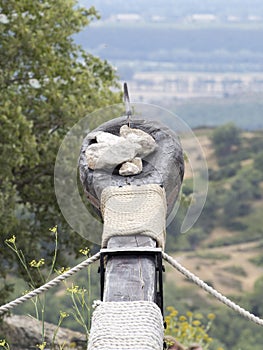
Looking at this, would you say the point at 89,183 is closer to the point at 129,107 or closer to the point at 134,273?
the point at 129,107

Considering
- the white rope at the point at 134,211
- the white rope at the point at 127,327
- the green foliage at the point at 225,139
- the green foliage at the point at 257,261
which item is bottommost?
the green foliage at the point at 257,261

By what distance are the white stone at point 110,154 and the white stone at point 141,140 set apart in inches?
1.1

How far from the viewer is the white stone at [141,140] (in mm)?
3619

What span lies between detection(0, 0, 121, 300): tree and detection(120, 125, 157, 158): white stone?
4.60 meters

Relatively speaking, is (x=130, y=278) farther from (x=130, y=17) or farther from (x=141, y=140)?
(x=130, y=17)

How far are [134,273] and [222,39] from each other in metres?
69.2

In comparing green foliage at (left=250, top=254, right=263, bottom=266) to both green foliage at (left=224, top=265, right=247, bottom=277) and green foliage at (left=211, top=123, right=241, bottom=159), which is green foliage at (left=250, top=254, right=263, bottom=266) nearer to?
green foliage at (left=224, top=265, right=247, bottom=277)

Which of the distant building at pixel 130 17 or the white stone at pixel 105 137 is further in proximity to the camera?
the distant building at pixel 130 17

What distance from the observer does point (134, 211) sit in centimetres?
330

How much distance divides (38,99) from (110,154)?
5546 millimetres

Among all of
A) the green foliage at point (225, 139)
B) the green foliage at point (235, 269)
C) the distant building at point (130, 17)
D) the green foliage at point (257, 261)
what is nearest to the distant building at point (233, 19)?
the distant building at point (130, 17)

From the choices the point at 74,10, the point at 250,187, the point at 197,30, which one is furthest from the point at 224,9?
the point at 74,10

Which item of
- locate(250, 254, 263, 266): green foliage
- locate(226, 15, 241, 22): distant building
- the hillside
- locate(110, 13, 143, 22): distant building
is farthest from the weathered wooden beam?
locate(226, 15, 241, 22): distant building

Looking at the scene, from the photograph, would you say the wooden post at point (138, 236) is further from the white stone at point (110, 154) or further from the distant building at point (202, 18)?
the distant building at point (202, 18)
